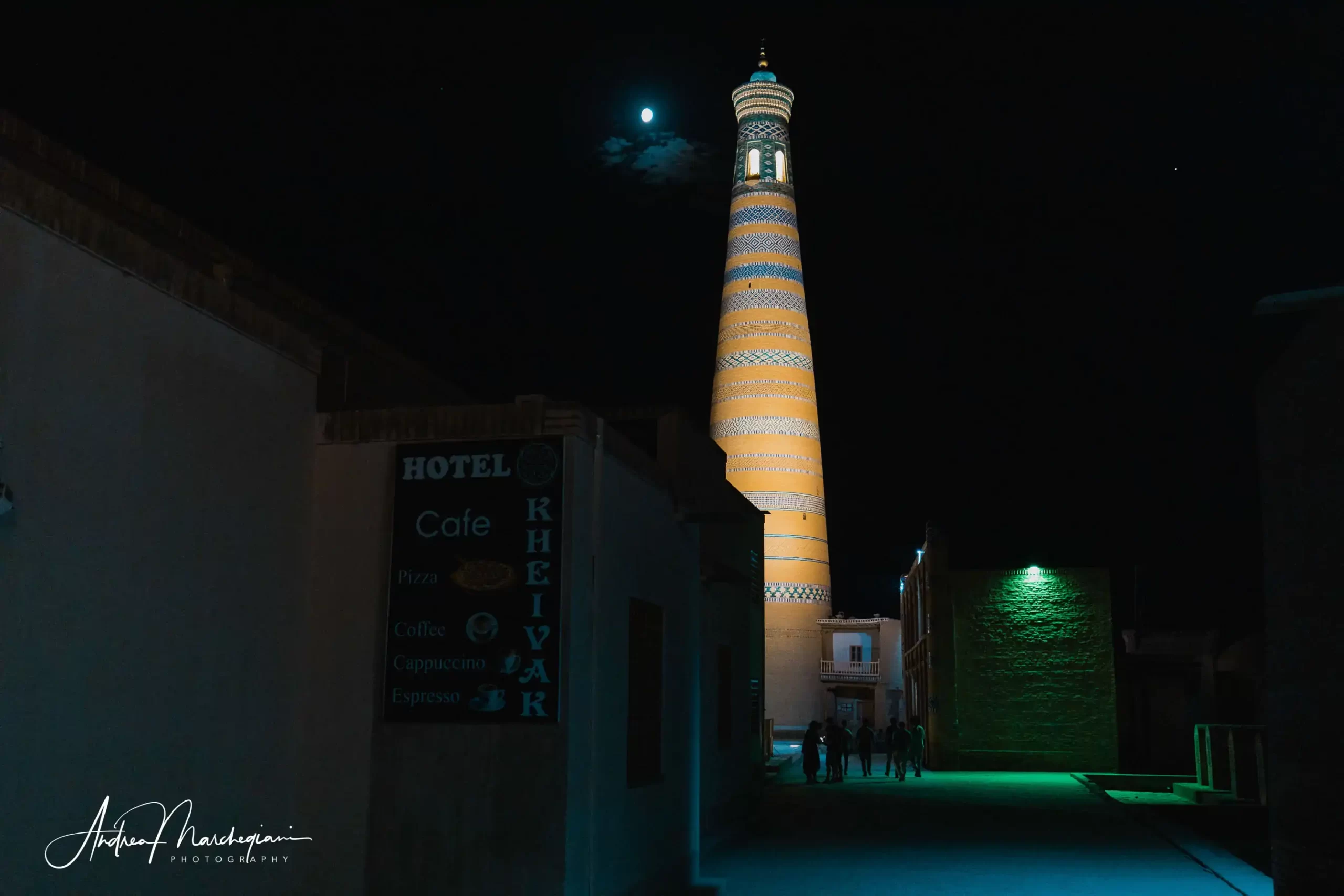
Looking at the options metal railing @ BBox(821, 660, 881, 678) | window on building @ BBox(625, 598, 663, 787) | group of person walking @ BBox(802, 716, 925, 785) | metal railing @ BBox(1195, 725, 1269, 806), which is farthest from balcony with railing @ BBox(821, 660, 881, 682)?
window on building @ BBox(625, 598, 663, 787)

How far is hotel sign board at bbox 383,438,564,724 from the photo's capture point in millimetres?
8547

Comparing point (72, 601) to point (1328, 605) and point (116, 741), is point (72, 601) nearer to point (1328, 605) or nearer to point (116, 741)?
point (116, 741)

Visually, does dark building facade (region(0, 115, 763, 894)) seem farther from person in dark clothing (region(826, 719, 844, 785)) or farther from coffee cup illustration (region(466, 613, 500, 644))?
person in dark clothing (region(826, 719, 844, 785))

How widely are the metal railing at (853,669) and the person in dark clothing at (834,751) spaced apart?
585 inches

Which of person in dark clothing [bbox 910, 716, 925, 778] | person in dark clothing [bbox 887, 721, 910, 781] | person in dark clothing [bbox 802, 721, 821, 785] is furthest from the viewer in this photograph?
person in dark clothing [bbox 910, 716, 925, 778]

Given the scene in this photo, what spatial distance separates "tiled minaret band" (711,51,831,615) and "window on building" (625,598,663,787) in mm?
25383

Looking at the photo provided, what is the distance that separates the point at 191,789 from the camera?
25.5ft

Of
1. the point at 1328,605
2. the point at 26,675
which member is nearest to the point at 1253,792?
the point at 1328,605

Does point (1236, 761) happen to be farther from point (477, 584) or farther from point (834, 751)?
point (477, 584)

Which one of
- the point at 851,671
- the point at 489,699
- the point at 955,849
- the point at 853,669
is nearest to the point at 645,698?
the point at 489,699

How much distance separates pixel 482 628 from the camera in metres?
8.69

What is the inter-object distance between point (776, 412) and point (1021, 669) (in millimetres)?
12665

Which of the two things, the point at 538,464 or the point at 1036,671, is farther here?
the point at 1036,671

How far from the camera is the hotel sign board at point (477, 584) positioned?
855cm
